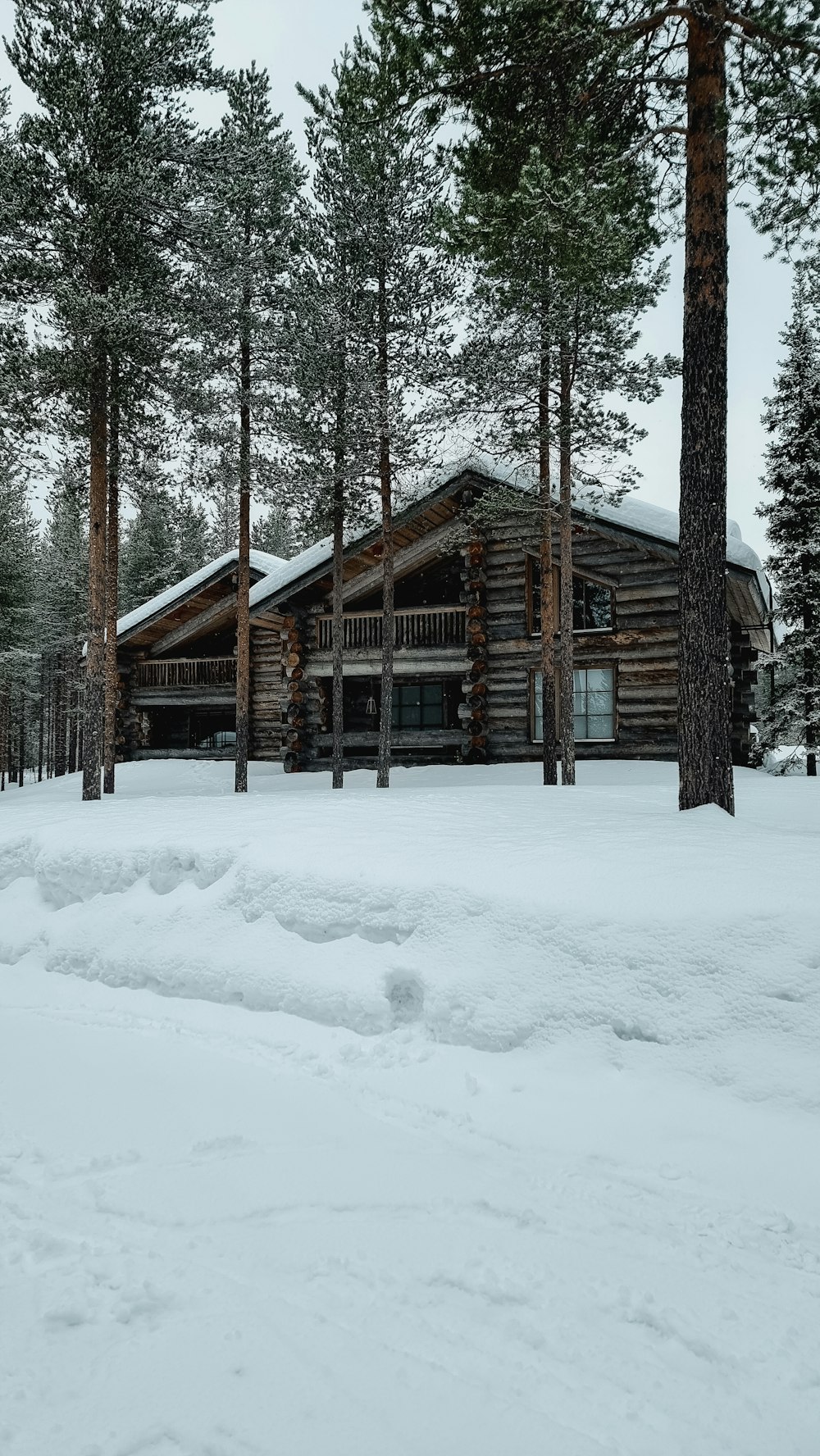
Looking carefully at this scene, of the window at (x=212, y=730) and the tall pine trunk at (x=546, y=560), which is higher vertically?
the tall pine trunk at (x=546, y=560)

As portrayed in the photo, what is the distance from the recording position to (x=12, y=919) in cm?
699

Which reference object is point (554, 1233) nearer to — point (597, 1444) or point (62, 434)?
point (597, 1444)

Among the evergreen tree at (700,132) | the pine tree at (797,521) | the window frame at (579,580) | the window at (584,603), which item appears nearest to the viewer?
the evergreen tree at (700,132)

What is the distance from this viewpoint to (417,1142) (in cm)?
361

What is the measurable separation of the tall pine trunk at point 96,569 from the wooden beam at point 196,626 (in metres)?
9.09

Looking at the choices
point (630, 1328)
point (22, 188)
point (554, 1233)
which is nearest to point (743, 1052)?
point (554, 1233)

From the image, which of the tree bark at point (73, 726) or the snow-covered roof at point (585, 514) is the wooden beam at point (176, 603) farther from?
the tree bark at point (73, 726)

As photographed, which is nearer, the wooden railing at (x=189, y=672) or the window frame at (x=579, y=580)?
the window frame at (x=579, y=580)

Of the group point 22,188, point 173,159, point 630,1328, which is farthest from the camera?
point 173,159

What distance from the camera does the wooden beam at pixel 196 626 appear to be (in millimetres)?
22766

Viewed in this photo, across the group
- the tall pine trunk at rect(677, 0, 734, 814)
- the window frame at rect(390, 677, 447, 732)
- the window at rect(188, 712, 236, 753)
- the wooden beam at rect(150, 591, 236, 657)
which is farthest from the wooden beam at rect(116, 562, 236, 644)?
the tall pine trunk at rect(677, 0, 734, 814)

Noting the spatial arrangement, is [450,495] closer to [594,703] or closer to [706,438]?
[594,703]

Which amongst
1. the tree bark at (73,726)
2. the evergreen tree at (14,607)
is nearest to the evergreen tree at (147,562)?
the evergreen tree at (14,607)

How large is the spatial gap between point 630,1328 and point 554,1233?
51 centimetres
